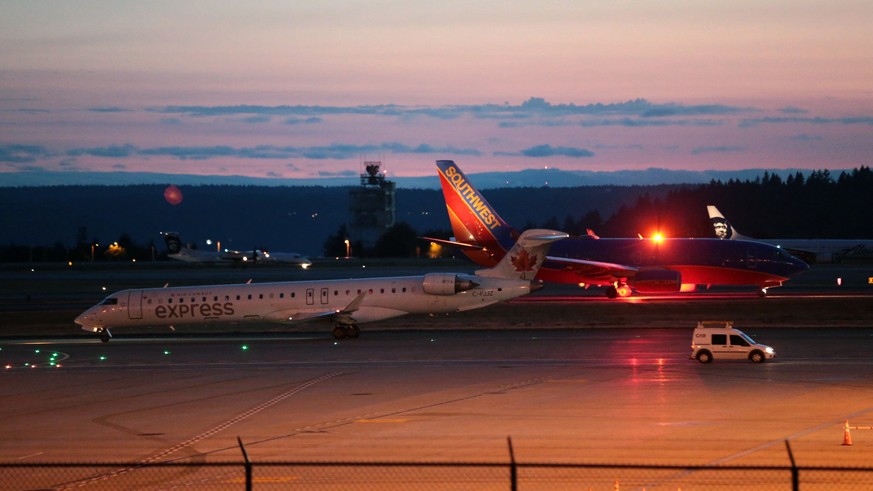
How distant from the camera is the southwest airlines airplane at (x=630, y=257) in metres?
57.2

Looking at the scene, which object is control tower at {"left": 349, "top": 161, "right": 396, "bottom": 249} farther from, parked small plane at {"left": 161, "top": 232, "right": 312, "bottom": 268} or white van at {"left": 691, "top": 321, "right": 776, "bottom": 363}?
white van at {"left": 691, "top": 321, "right": 776, "bottom": 363}

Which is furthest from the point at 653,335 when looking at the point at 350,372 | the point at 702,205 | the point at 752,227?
the point at 702,205

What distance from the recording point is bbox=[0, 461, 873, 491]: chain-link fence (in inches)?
649

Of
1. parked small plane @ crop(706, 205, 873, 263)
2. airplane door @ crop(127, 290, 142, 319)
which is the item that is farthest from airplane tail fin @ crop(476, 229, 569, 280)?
parked small plane @ crop(706, 205, 873, 263)

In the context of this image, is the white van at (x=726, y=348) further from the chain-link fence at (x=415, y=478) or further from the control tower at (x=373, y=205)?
the control tower at (x=373, y=205)

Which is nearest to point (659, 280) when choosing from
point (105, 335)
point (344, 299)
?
point (344, 299)

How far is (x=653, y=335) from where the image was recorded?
133ft

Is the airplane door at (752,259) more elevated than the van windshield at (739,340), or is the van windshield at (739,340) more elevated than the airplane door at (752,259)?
the airplane door at (752,259)

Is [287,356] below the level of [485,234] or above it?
below

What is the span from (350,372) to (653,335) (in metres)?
14.7

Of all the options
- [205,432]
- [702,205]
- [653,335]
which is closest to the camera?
[205,432]

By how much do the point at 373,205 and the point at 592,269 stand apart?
92.5 meters

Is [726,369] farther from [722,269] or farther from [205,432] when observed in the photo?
[722,269]

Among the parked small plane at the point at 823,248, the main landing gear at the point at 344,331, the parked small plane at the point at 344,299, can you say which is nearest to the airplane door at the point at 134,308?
the parked small plane at the point at 344,299
